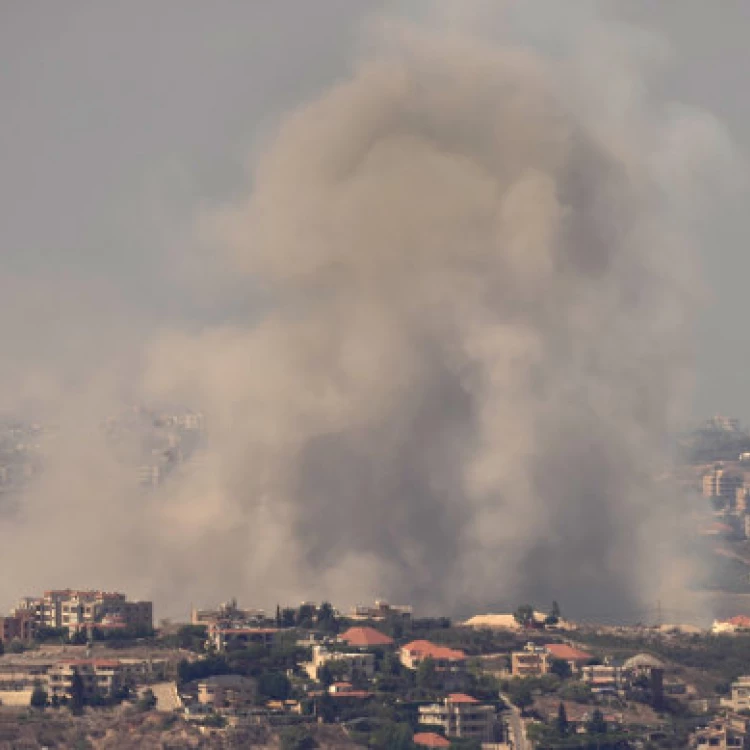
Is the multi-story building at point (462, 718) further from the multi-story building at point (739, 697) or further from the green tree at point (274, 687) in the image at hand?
the multi-story building at point (739, 697)

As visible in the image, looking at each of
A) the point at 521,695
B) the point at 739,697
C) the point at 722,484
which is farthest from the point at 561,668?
the point at 722,484

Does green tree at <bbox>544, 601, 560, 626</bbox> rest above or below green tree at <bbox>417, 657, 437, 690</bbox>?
above

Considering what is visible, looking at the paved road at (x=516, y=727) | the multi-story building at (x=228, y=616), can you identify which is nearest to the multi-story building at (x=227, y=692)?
the paved road at (x=516, y=727)

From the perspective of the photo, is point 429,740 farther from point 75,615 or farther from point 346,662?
point 75,615

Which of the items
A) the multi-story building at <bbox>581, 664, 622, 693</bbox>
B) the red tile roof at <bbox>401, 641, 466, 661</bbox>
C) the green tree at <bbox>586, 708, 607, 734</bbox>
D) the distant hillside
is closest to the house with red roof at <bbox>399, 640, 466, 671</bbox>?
the red tile roof at <bbox>401, 641, 466, 661</bbox>

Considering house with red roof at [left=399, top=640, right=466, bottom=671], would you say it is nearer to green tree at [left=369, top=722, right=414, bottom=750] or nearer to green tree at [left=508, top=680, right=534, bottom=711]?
green tree at [left=508, top=680, right=534, bottom=711]

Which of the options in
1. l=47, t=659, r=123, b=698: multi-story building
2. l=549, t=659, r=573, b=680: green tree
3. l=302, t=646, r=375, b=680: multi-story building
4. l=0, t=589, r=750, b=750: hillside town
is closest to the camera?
l=0, t=589, r=750, b=750: hillside town

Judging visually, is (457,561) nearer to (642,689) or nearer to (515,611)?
(515,611)
